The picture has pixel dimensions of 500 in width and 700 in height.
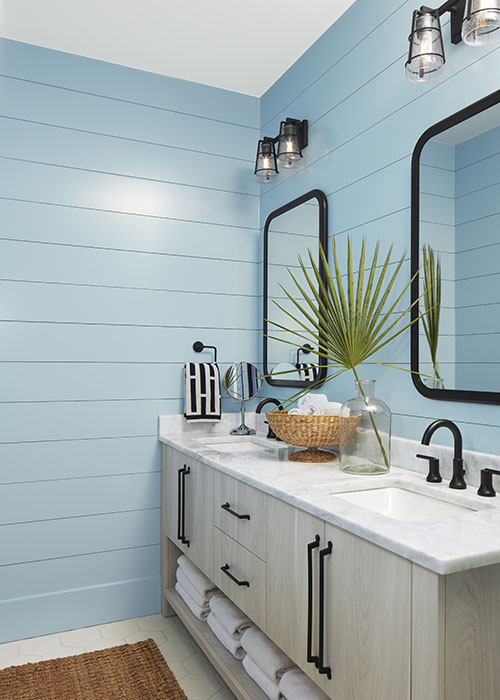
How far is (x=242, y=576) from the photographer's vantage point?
165 centimetres

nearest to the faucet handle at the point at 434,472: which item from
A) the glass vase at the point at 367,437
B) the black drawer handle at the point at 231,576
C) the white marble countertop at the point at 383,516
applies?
the white marble countertop at the point at 383,516

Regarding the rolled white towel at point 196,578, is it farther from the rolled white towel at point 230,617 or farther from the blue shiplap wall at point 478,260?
the blue shiplap wall at point 478,260

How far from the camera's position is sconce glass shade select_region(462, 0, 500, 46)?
1328 millimetres

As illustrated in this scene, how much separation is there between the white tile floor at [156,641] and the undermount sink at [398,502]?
3.08 feet

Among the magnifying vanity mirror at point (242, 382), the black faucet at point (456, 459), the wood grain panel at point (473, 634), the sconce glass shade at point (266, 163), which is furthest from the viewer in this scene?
the magnifying vanity mirror at point (242, 382)

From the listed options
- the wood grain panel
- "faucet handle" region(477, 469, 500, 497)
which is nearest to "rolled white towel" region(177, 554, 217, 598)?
"faucet handle" region(477, 469, 500, 497)

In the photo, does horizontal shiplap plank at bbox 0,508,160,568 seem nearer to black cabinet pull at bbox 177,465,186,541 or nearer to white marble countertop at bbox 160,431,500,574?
black cabinet pull at bbox 177,465,186,541

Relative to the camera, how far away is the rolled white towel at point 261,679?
151cm

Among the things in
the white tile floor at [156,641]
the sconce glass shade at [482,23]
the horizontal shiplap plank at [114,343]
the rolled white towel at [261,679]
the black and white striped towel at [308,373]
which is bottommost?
the white tile floor at [156,641]

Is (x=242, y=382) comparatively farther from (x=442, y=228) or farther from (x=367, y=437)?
(x=442, y=228)

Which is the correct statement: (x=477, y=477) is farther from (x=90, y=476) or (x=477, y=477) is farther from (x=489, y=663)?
(x=90, y=476)

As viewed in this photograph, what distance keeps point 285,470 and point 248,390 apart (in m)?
0.95

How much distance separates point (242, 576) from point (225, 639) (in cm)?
35

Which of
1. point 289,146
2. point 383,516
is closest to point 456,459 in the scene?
point 383,516
